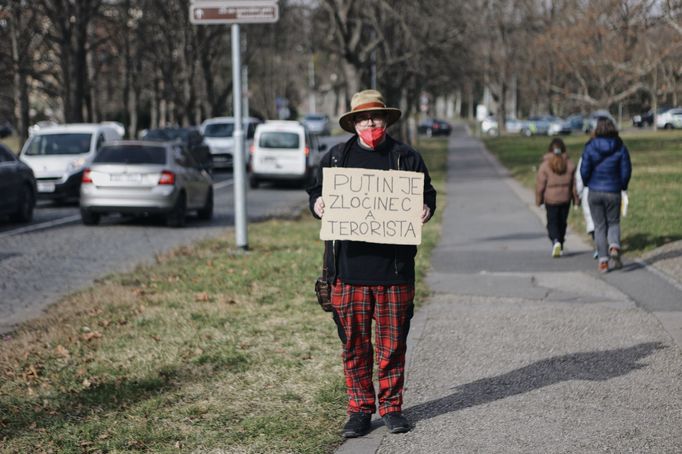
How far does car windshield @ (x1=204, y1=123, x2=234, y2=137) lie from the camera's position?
38938 millimetres

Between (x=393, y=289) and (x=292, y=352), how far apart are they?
7.38 ft

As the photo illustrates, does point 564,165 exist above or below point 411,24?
below

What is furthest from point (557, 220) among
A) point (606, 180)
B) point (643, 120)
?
point (643, 120)

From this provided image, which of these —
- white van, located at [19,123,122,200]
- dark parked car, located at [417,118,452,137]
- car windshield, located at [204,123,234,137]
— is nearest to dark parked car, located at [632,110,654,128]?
dark parked car, located at [417,118,452,137]

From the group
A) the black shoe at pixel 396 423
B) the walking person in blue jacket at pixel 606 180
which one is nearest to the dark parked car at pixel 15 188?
the walking person in blue jacket at pixel 606 180

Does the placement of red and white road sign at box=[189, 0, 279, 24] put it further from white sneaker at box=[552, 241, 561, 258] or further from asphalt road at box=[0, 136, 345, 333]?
white sneaker at box=[552, 241, 561, 258]

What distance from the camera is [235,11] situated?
43.0 feet

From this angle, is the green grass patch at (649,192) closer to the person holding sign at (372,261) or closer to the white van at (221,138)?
the person holding sign at (372,261)

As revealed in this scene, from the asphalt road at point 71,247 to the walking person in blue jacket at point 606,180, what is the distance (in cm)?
542

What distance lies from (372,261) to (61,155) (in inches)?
726

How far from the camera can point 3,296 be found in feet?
35.8

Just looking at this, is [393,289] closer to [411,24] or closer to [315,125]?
[411,24]

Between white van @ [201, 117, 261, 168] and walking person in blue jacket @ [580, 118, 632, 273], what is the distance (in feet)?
84.4

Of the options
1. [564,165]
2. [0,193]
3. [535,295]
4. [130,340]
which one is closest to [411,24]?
[0,193]
